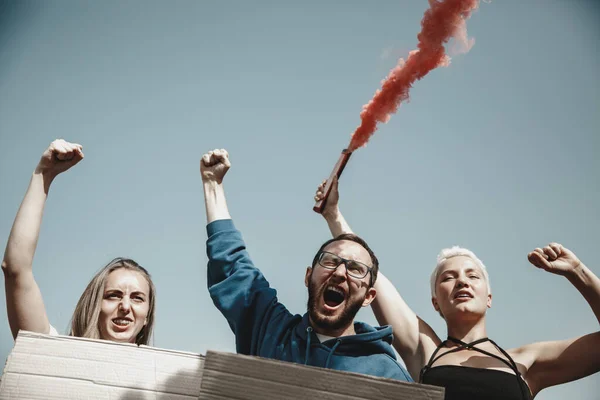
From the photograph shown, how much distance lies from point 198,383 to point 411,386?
679 mm

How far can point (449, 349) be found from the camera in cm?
321

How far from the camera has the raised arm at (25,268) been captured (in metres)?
2.52

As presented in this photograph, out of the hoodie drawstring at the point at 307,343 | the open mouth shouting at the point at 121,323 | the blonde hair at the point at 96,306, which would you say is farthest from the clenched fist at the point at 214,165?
the hoodie drawstring at the point at 307,343

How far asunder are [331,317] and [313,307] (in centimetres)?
11

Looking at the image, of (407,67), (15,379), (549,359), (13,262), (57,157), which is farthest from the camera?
(407,67)

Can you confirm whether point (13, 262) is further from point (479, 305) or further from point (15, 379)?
point (479, 305)

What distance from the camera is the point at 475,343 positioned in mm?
3148

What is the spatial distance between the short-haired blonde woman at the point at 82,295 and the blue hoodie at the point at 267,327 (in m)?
0.42

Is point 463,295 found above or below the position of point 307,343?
above

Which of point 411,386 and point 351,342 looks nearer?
point 411,386

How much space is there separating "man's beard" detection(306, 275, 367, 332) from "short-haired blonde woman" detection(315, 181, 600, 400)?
0.49m

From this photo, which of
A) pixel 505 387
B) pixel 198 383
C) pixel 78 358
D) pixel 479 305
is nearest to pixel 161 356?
pixel 198 383

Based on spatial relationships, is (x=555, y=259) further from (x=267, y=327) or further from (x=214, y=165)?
(x=214, y=165)

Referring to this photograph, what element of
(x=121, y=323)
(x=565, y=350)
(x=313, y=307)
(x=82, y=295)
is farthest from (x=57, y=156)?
(x=565, y=350)
